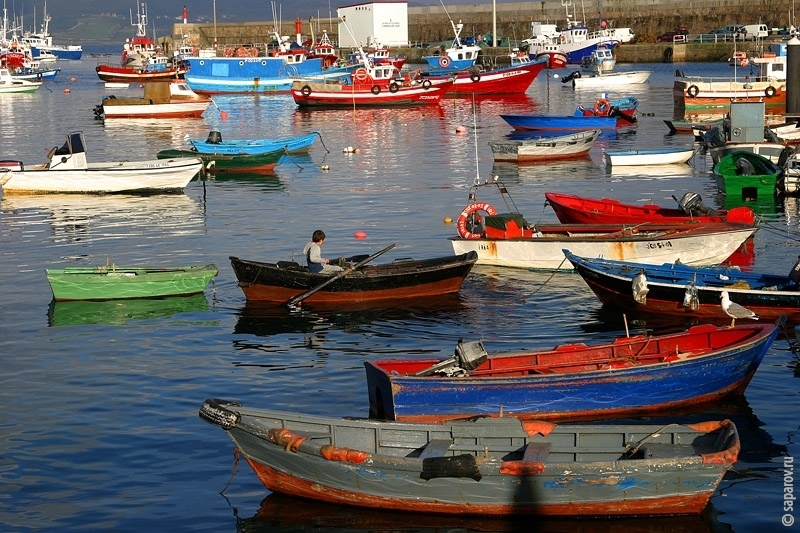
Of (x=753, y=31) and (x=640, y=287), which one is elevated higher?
(x=753, y=31)

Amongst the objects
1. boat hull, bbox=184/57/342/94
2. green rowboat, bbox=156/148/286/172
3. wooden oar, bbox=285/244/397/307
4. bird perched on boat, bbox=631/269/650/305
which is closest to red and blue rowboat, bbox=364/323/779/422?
bird perched on boat, bbox=631/269/650/305

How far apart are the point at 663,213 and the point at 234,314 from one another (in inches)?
457

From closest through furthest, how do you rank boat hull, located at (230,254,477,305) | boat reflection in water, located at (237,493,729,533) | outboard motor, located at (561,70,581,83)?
boat reflection in water, located at (237,493,729,533), boat hull, located at (230,254,477,305), outboard motor, located at (561,70,581,83)

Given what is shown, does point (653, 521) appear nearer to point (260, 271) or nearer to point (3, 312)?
point (260, 271)

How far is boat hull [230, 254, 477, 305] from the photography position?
2322 centimetres

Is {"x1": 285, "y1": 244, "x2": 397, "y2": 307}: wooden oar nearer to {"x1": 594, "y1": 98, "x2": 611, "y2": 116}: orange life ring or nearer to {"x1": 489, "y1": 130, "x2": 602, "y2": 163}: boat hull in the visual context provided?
{"x1": 489, "y1": 130, "x2": 602, "y2": 163}: boat hull

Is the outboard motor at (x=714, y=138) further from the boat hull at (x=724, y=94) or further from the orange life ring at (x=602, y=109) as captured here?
the boat hull at (x=724, y=94)

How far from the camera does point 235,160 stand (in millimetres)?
44219

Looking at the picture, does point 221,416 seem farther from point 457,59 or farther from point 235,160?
point 457,59

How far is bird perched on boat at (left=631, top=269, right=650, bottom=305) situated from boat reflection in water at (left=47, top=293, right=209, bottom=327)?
28.8 feet

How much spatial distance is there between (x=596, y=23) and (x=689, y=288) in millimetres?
110065

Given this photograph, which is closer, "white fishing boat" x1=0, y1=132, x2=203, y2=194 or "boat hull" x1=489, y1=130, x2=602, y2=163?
"white fishing boat" x1=0, y1=132, x2=203, y2=194

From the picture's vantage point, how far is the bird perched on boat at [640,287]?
69.9 feet

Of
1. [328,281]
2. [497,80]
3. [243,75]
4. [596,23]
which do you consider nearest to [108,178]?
[328,281]
